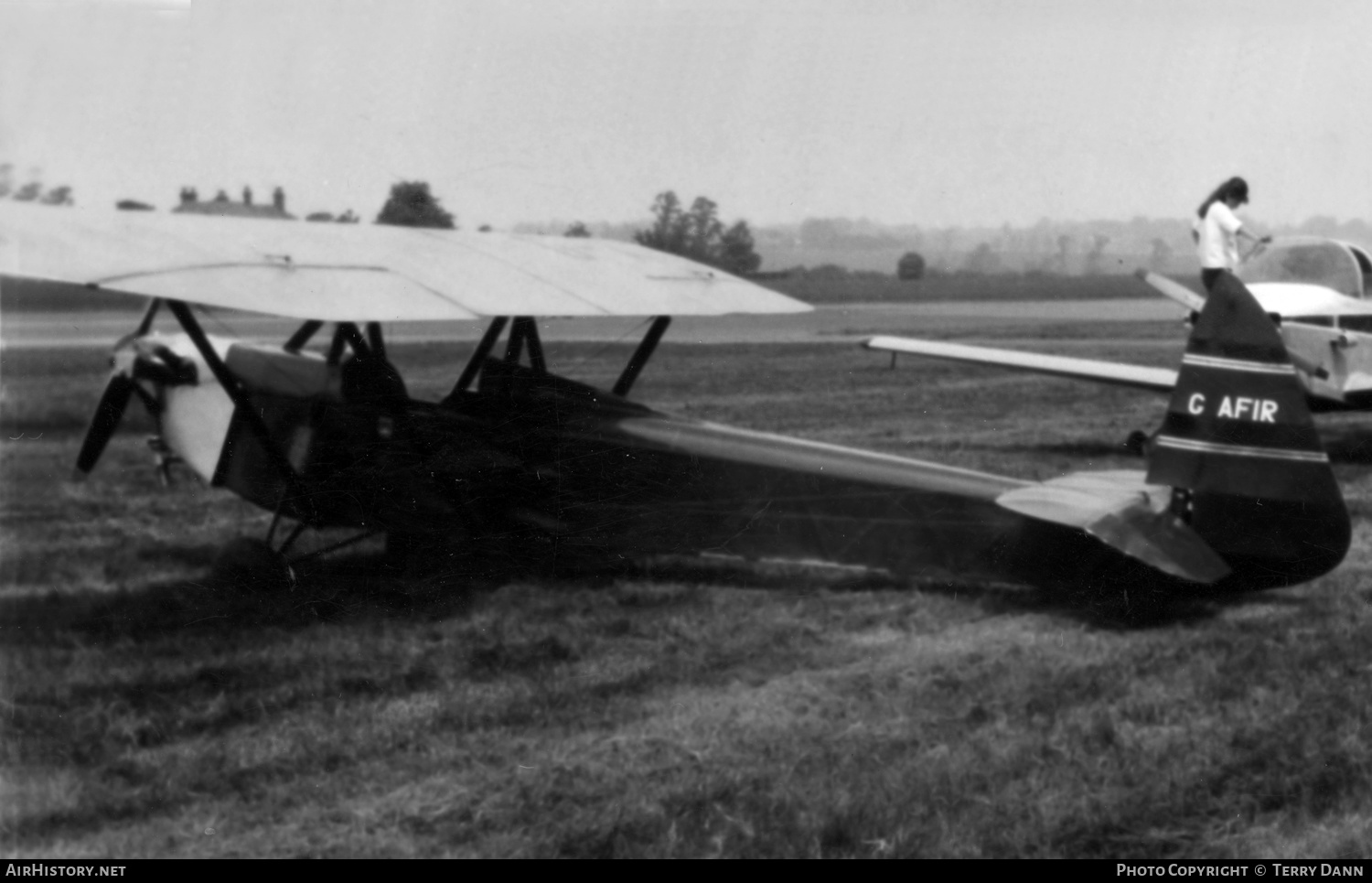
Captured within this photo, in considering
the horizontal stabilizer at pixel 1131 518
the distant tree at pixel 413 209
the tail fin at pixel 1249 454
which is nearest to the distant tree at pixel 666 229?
the distant tree at pixel 413 209

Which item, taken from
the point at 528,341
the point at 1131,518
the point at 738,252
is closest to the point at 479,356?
the point at 528,341

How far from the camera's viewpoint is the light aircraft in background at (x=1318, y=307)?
835 centimetres

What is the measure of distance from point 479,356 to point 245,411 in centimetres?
122

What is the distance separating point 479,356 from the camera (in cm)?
600

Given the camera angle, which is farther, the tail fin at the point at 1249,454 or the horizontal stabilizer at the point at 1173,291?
the horizontal stabilizer at the point at 1173,291

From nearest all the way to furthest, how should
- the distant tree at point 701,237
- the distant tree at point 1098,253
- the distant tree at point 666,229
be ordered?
the distant tree at point 666,229, the distant tree at point 701,237, the distant tree at point 1098,253

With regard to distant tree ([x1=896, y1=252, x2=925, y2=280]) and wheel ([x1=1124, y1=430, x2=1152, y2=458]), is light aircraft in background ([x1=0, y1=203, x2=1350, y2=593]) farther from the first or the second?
distant tree ([x1=896, y1=252, x2=925, y2=280])

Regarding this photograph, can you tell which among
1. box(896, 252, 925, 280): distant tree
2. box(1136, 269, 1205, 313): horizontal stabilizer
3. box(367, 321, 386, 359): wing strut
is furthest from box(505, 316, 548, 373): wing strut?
box(1136, 269, 1205, 313): horizontal stabilizer

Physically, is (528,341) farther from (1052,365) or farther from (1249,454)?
(1052,365)

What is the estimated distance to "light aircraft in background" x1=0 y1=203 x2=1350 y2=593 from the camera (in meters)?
4.20

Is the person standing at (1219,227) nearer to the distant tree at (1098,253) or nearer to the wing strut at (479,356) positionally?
the distant tree at (1098,253)

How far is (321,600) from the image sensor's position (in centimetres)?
500

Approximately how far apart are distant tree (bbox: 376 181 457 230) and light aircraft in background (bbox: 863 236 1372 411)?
508 cm

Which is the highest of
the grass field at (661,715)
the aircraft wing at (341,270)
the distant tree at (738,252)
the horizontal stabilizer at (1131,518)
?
the distant tree at (738,252)
